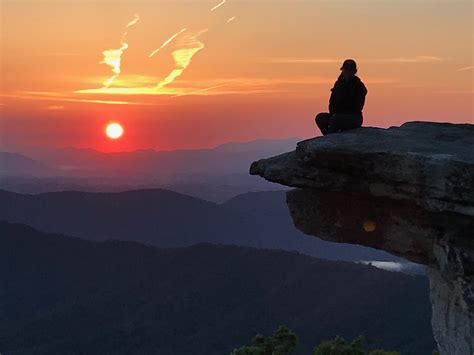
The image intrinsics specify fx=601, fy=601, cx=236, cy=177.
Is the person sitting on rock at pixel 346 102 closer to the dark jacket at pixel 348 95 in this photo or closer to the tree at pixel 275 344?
the dark jacket at pixel 348 95

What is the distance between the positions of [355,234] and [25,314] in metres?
189

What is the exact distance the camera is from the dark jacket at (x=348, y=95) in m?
18.3

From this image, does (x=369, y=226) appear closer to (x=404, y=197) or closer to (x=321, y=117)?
(x=404, y=197)

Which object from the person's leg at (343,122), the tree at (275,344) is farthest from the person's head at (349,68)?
the tree at (275,344)

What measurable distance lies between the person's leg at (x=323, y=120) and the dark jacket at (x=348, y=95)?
1.64 ft

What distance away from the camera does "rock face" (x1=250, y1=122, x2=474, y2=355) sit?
50.0ft

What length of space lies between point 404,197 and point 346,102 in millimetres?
3935

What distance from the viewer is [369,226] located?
18172mm

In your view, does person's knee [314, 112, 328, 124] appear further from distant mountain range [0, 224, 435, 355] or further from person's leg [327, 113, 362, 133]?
distant mountain range [0, 224, 435, 355]

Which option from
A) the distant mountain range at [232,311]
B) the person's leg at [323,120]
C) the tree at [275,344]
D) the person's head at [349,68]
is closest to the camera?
the person's head at [349,68]

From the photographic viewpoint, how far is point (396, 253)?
1822 cm

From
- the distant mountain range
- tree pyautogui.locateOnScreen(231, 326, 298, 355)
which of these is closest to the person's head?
tree pyautogui.locateOnScreen(231, 326, 298, 355)

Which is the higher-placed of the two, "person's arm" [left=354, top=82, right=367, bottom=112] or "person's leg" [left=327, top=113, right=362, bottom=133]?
"person's arm" [left=354, top=82, right=367, bottom=112]

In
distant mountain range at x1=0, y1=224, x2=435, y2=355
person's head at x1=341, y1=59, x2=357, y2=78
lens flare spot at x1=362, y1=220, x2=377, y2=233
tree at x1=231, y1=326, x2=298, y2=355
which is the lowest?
distant mountain range at x1=0, y1=224, x2=435, y2=355
